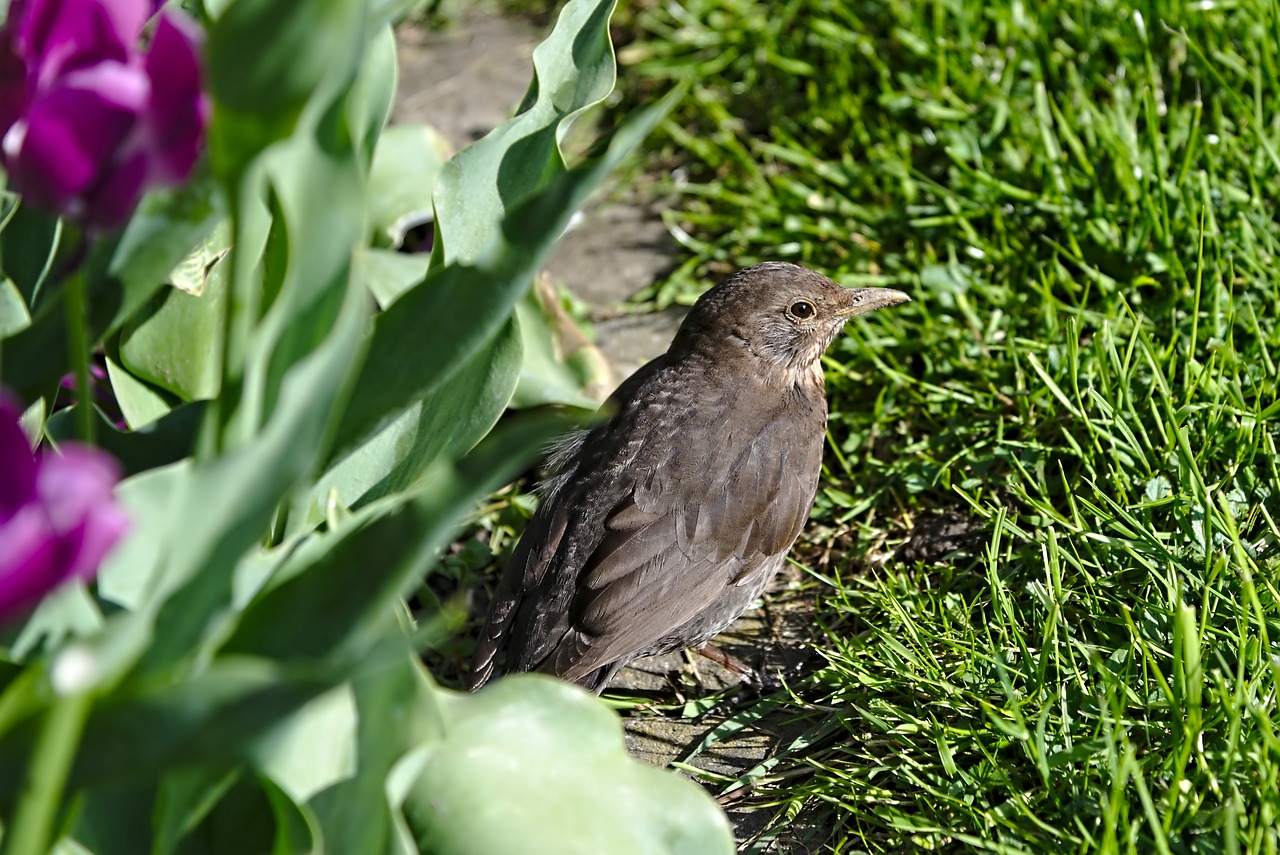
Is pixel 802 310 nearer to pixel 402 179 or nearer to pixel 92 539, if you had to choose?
pixel 402 179

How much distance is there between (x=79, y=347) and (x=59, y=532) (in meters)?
0.43

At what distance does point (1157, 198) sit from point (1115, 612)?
1751mm

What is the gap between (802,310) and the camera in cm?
422

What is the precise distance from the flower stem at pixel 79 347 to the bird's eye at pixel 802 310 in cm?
260

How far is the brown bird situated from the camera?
3619 mm

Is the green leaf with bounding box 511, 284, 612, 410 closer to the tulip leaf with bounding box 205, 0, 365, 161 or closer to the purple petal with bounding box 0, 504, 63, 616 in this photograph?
the tulip leaf with bounding box 205, 0, 365, 161

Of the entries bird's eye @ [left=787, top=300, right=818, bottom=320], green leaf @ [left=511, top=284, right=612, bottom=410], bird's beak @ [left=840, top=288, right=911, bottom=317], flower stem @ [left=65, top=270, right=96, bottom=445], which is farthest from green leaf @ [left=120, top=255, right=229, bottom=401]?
bird's beak @ [left=840, top=288, right=911, bottom=317]

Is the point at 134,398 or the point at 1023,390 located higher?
the point at 134,398

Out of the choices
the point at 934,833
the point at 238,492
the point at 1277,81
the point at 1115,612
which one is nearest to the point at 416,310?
the point at 238,492

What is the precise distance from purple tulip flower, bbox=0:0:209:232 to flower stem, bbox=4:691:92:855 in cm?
63

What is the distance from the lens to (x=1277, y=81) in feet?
15.1

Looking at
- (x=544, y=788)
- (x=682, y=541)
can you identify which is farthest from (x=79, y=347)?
(x=682, y=541)

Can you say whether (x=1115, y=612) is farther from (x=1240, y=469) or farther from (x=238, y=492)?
(x=238, y=492)

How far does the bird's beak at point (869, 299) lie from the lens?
14.0ft
